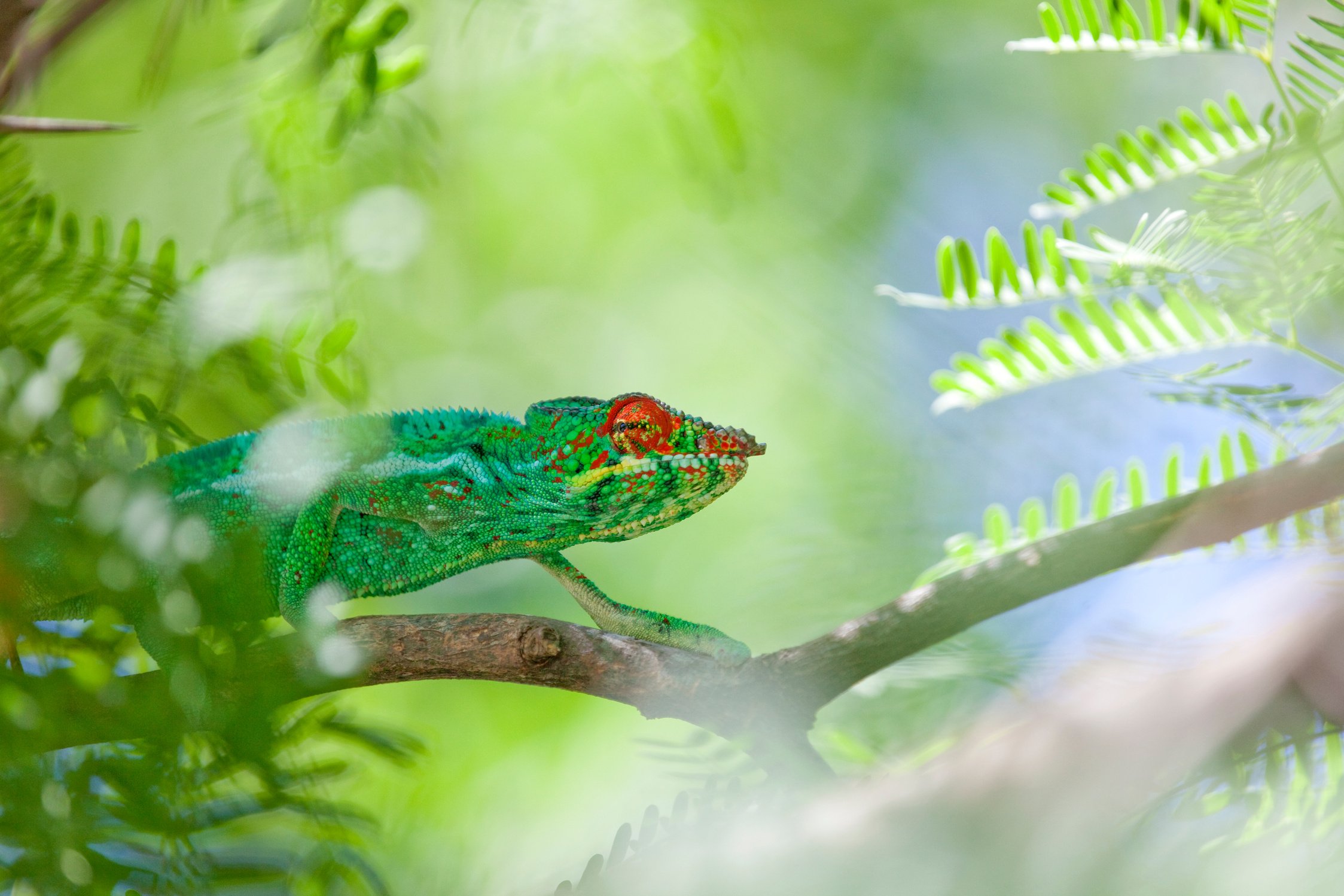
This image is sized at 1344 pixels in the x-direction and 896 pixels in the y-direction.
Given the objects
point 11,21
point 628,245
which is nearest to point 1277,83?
point 11,21

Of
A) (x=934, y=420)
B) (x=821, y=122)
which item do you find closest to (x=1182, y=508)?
(x=934, y=420)

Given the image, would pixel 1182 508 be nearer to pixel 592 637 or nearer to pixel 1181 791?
pixel 1181 791

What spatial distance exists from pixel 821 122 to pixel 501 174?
1.03m

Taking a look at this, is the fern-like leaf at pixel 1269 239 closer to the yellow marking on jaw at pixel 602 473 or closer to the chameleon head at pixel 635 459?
the chameleon head at pixel 635 459

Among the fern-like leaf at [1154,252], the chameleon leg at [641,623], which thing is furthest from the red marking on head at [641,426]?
the fern-like leaf at [1154,252]

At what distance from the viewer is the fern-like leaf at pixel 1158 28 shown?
96cm

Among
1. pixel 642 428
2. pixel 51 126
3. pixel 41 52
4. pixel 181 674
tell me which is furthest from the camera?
pixel 642 428

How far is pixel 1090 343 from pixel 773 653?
501 millimetres

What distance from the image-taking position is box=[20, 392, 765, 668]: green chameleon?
1.17m

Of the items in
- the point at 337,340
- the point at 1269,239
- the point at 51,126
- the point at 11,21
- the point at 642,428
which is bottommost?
the point at 642,428

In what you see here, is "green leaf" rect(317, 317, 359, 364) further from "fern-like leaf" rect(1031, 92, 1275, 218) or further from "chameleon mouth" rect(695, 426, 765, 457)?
"fern-like leaf" rect(1031, 92, 1275, 218)

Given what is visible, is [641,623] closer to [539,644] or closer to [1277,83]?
[539,644]

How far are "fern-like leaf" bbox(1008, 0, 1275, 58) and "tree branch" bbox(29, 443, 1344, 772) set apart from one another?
1.38 feet

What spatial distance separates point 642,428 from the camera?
46.2 inches
